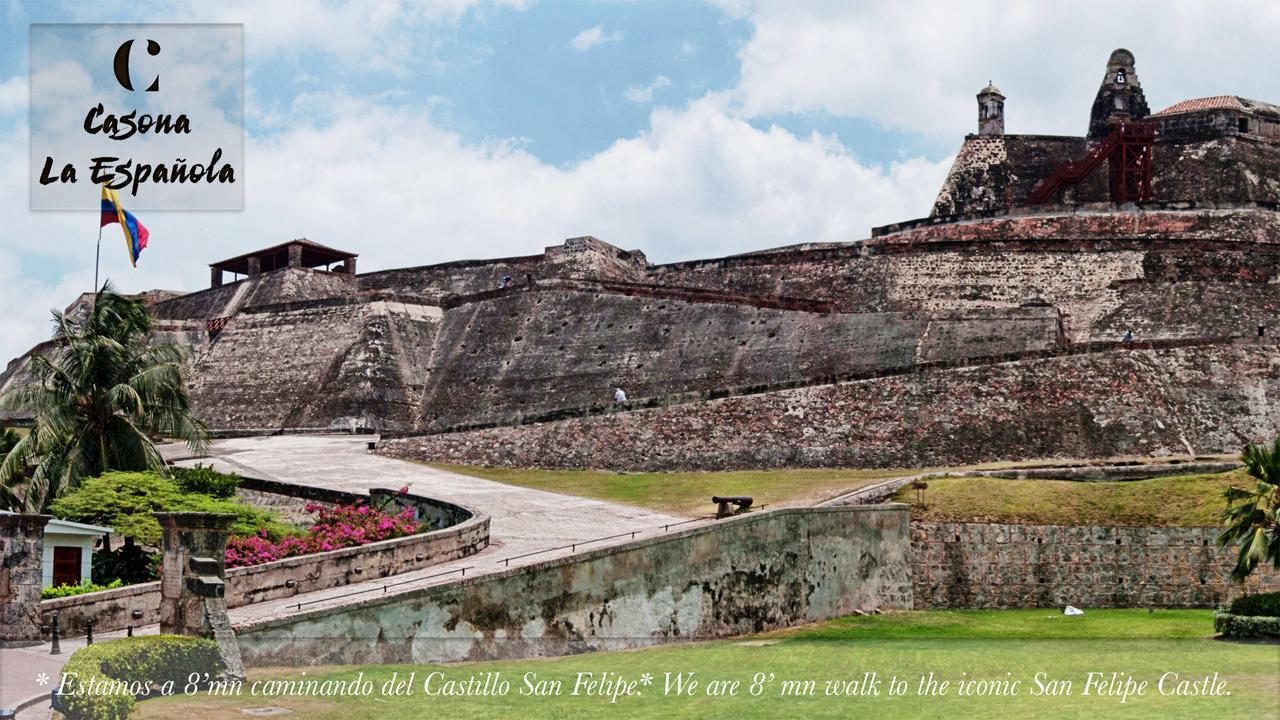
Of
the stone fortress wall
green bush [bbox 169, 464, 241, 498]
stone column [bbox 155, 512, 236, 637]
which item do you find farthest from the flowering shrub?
the stone fortress wall

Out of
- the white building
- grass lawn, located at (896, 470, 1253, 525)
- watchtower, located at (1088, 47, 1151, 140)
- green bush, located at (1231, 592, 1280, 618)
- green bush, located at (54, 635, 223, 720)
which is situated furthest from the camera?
watchtower, located at (1088, 47, 1151, 140)

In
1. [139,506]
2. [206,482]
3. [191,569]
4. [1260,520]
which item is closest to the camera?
[191,569]

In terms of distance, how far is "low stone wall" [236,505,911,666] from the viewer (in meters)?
15.7

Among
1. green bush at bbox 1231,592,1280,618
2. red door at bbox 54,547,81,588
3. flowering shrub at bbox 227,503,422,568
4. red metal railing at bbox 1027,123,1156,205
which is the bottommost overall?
green bush at bbox 1231,592,1280,618

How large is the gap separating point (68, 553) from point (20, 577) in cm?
276

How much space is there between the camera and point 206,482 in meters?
25.8

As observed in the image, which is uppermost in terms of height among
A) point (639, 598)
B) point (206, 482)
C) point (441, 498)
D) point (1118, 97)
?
point (1118, 97)

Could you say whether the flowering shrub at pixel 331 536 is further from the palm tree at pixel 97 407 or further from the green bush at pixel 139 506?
the palm tree at pixel 97 407

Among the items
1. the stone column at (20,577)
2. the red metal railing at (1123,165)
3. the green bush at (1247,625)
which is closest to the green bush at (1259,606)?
the green bush at (1247,625)

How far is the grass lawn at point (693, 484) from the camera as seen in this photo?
79.8 ft

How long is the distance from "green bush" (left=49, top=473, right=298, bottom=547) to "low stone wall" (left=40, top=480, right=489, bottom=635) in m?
2.91

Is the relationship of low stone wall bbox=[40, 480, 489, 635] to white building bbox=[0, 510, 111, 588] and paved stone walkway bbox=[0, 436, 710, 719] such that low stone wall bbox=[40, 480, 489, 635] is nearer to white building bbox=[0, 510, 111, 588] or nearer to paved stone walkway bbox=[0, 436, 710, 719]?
paved stone walkway bbox=[0, 436, 710, 719]

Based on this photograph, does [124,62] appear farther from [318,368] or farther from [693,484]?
[318,368]

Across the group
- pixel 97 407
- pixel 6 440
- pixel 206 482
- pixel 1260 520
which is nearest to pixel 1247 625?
pixel 1260 520
